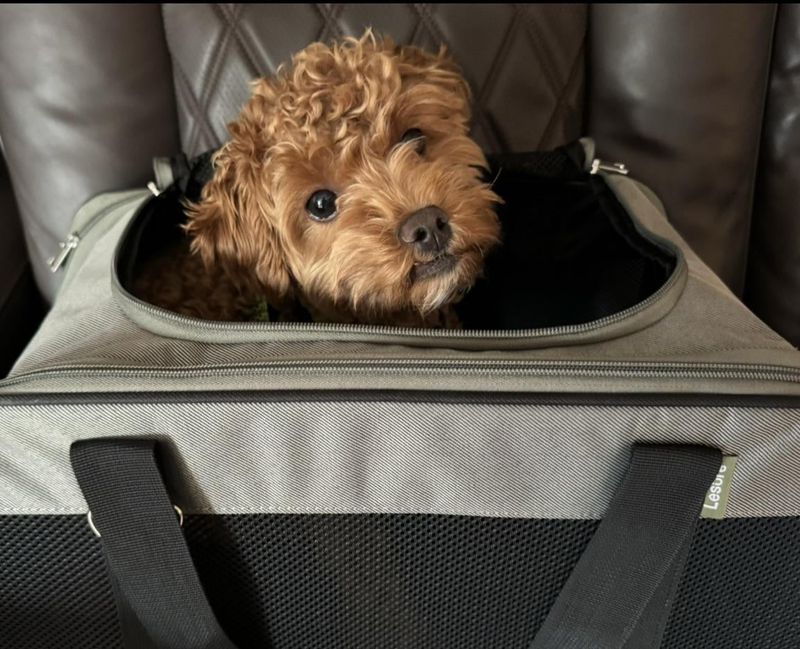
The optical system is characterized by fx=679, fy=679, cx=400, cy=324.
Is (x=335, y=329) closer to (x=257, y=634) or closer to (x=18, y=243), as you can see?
(x=257, y=634)

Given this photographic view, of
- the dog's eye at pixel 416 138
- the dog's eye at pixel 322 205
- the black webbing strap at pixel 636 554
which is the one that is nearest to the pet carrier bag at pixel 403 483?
the black webbing strap at pixel 636 554

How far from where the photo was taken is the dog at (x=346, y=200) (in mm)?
944

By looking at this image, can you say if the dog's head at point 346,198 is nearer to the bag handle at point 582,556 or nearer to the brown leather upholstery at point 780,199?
the bag handle at point 582,556

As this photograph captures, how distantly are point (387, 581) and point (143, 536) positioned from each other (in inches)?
10.2

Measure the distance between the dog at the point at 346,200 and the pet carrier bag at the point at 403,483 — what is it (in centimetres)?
23

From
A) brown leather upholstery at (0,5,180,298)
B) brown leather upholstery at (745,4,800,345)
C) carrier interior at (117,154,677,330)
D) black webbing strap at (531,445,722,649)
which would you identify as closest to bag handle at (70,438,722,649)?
black webbing strap at (531,445,722,649)

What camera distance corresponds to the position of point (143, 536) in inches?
26.2

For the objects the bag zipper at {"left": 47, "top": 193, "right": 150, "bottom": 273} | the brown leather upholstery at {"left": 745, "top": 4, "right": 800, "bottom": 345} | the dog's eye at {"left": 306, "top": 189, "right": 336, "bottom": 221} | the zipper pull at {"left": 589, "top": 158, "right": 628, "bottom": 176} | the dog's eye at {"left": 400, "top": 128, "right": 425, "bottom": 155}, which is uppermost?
the dog's eye at {"left": 400, "top": 128, "right": 425, "bottom": 155}

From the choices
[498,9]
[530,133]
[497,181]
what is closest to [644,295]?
[497,181]

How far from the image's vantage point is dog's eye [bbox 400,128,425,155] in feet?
3.38

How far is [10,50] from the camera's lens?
3.82 feet

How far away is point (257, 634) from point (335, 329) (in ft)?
1.20

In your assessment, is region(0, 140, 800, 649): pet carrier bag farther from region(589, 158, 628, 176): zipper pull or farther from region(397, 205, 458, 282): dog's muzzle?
region(589, 158, 628, 176): zipper pull

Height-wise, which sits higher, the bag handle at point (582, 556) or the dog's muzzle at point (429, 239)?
the dog's muzzle at point (429, 239)
